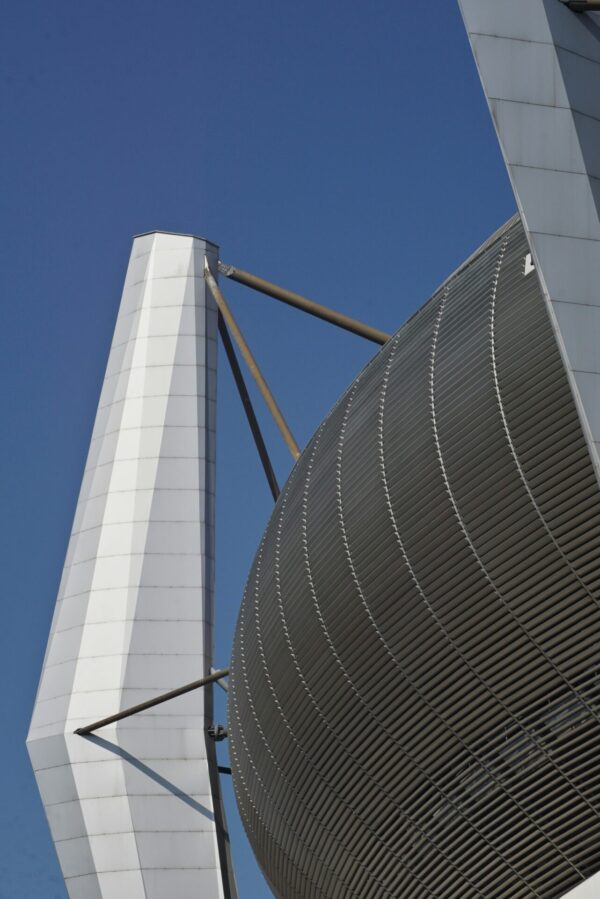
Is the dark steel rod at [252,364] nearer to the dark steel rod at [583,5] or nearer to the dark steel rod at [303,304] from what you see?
the dark steel rod at [303,304]

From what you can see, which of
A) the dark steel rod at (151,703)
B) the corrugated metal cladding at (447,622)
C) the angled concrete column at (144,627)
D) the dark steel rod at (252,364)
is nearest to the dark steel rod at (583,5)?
the corrugated metal cladding at (447,622)

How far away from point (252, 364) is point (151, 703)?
28.0 feet

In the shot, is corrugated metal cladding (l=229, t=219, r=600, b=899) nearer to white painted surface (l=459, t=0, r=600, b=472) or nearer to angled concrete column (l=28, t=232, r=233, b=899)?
white painted surface (l=459, t=0, r=600, b=472)

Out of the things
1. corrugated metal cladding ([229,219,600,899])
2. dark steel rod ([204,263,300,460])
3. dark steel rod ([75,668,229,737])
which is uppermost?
dark steel rod ([204,263,300,460])

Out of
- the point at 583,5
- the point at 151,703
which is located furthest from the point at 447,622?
the point at 151,703

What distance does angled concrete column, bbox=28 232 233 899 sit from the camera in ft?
135

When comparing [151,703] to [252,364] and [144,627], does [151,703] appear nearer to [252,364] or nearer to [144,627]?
[144,627]

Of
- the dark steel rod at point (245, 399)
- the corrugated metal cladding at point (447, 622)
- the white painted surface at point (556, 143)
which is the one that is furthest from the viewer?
the dark steel rod at point (245, 399)

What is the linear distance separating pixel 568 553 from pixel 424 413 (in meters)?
4.32

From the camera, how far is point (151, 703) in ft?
132

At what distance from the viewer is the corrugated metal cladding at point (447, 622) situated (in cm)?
2617

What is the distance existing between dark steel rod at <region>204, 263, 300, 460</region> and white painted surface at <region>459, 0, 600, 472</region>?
18.7 metres

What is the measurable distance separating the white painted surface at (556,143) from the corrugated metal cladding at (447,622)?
507 centimetres

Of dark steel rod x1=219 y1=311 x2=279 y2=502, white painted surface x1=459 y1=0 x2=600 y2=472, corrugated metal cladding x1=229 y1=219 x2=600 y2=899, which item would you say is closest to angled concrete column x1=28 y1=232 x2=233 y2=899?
dark steel rod x1=219 y1=311 x2=279 y2=502
